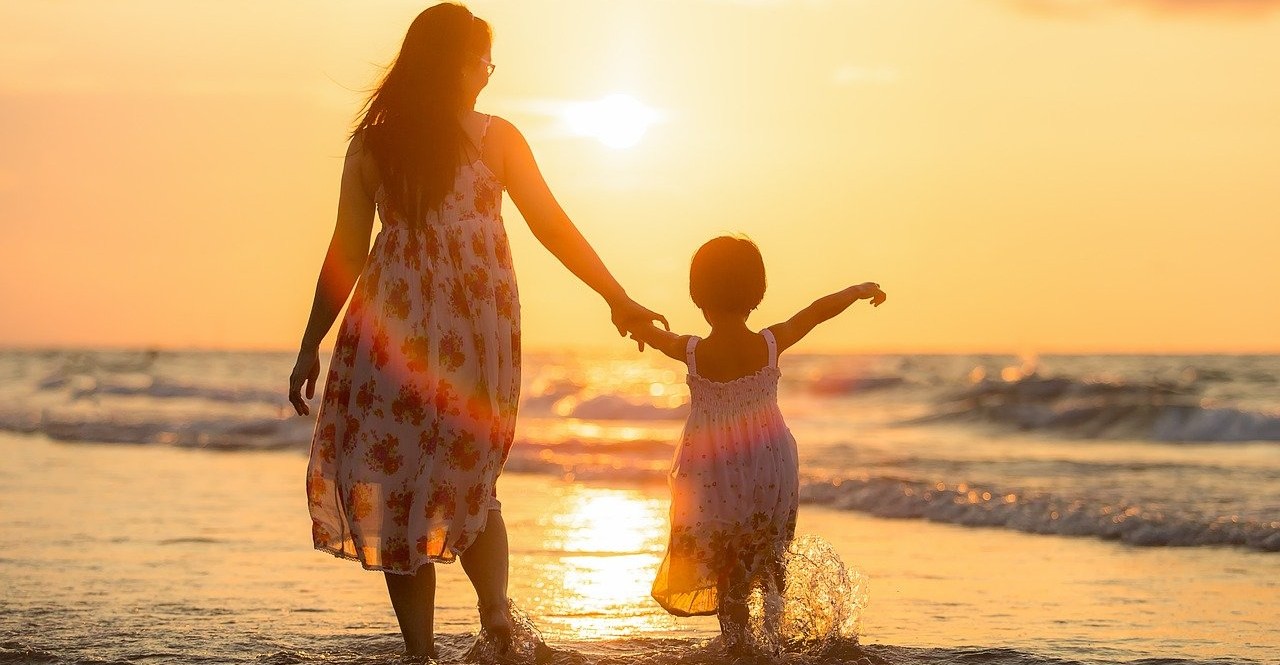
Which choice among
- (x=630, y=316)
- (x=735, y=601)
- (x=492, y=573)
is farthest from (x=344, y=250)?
(x=735, y=601)

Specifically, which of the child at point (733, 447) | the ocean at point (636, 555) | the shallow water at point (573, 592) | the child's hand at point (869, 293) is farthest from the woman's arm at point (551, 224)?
the shallow water at point (573, 592)

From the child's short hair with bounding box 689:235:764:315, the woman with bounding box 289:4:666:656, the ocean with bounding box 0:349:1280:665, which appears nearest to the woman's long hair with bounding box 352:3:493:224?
the woman with bounding box 289:4:666:656

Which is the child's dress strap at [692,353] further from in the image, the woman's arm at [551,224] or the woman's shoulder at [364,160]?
the woman's shoulder at [364,160]

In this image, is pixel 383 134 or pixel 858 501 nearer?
pixel 383 134

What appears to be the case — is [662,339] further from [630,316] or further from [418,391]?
[418,391]

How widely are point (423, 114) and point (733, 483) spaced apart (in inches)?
63.8

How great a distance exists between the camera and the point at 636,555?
746 centimetres

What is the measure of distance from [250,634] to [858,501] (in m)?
5.64

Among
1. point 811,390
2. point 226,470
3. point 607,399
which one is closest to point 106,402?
point 607,399

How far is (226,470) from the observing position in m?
12.5

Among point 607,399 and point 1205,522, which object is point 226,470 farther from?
point 607,399

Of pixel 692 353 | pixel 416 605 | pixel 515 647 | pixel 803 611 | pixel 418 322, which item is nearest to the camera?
pixel 418 322

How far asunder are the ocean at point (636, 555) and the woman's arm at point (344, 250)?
1127mm

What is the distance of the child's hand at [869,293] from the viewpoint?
450 cm
